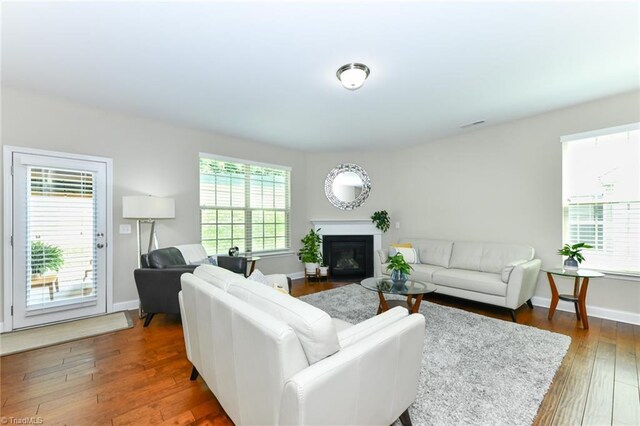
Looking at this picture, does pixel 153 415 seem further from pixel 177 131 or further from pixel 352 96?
pixel 177 131

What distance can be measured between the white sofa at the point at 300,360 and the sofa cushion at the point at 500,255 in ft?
10.1

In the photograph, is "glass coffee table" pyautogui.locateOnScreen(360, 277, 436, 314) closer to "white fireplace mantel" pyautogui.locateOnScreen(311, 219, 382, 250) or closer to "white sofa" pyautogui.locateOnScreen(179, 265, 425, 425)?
"white sofa" pyautogui.locateOnScreen(179, 265, 425, 425)

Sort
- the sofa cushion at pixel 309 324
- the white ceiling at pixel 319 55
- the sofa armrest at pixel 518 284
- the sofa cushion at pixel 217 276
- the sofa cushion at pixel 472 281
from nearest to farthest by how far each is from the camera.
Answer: the sofa cushion at pixel 309 324
the sofa cushion at pixel 217 276
the white ceiling at pixel 319 55
the sofa armrest at pixel 518 284
the sofa cushion at pixel 472 281

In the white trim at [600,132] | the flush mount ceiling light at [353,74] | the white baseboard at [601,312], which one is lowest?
the white baseboard at [601,312]

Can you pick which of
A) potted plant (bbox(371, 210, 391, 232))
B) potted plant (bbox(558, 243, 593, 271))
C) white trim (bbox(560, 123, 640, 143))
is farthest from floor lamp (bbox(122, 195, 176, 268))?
white trim (bbox(560, 123, 640, 143))

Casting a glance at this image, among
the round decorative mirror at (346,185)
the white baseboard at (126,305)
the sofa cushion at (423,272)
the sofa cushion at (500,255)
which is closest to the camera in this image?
the white baseboard at (126,305)

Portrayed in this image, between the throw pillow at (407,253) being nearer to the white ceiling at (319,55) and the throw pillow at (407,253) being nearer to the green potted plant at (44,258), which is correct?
the white ceiling at (319,55)

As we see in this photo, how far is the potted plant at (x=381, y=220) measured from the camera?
18.6 feet

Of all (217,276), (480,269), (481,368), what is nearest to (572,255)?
(480,269)

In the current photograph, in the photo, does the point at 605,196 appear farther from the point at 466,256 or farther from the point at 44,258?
the point at 44,258

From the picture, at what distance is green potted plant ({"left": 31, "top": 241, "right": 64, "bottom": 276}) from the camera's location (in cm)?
316

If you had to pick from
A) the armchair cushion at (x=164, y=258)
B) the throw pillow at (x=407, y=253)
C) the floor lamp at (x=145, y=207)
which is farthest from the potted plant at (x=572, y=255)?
the floor lamp at (x=145, y=207)

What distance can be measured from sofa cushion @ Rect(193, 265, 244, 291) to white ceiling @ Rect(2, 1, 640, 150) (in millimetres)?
1768

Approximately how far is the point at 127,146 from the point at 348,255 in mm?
4201
